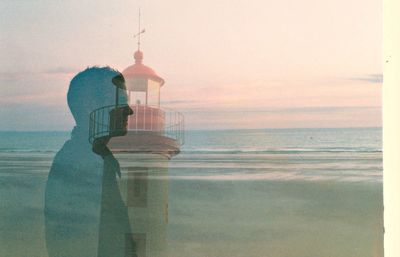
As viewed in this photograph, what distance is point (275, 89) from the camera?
2.70 m

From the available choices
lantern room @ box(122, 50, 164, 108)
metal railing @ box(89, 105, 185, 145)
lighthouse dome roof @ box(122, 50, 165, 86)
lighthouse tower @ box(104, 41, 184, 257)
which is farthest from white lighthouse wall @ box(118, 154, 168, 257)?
lighthouse dome roof @ box(122, 50, 165, 86)

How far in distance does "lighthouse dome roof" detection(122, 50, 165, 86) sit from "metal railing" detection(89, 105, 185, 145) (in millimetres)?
136

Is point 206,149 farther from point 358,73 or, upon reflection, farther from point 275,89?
point 358,73

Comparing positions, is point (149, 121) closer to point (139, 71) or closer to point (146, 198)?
point (139, 71)

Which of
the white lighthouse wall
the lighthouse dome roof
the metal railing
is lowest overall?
the white lighthouse wall

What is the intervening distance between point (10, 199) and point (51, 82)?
0.57 m

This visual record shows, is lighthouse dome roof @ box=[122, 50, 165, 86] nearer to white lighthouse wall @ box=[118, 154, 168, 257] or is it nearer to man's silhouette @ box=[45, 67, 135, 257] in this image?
man's silhouette @ box=[45, 67, 135, 257]

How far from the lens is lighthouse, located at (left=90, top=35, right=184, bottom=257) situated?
2678 millimetres

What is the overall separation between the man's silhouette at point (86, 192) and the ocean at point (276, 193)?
9cm

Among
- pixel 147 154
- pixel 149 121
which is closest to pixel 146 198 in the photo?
pixel 147 154

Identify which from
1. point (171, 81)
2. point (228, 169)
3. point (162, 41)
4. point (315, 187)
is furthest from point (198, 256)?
point (162, 41)

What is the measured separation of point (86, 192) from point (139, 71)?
599mm

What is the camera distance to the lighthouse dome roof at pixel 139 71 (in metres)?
2.71

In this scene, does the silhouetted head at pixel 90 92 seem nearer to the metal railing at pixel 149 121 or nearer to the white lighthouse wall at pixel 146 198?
the metal railing at pixel 149 121
